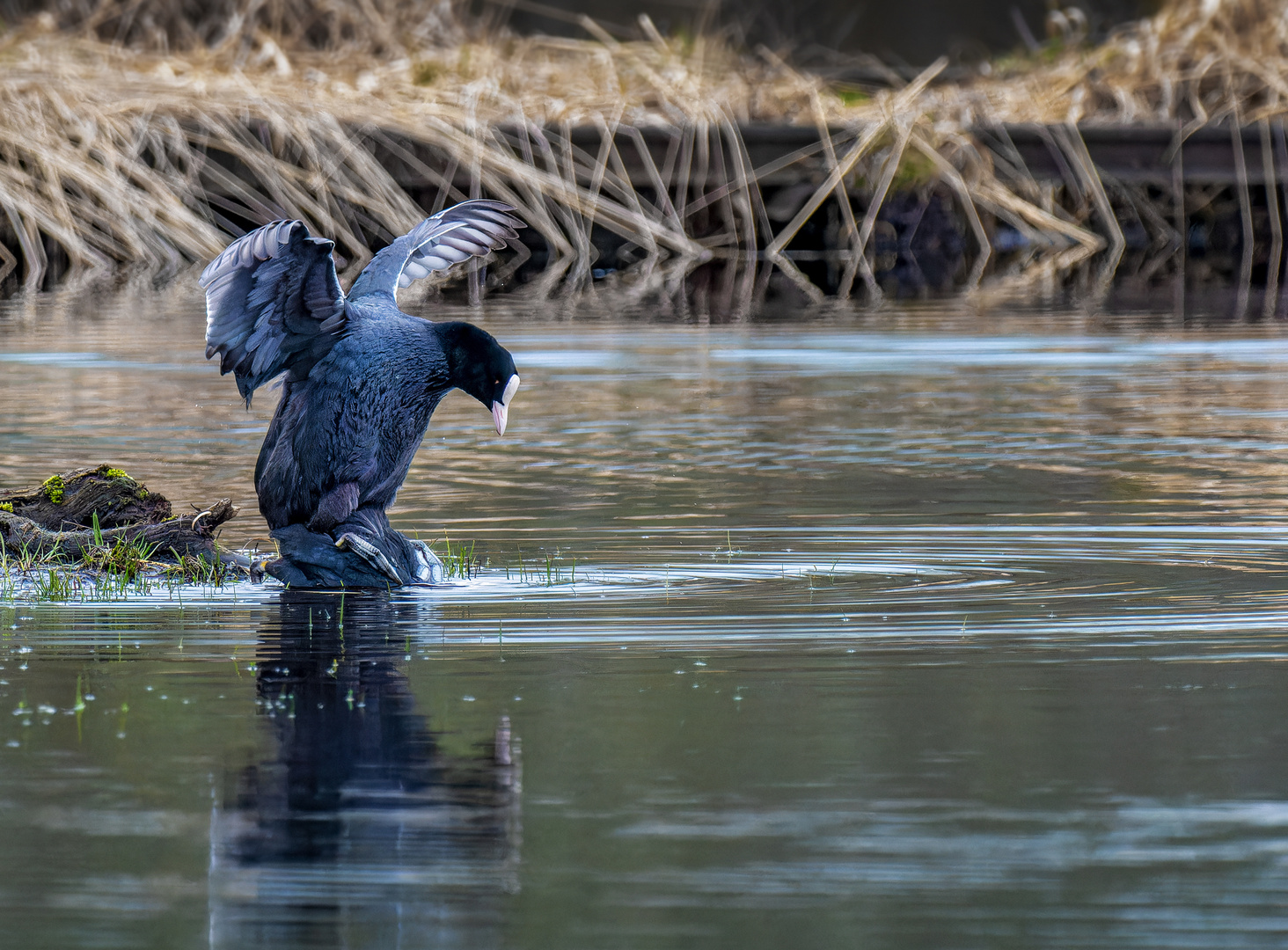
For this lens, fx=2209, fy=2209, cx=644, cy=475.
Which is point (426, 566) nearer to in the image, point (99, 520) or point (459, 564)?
point (459, 564)

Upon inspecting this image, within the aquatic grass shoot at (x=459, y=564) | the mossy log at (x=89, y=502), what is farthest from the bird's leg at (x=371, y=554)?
the mossy log at (x=89, y=502)

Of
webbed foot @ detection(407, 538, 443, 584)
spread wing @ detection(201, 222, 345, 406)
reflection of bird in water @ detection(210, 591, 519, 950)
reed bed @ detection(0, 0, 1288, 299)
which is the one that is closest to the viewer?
reflection of bird in water @ detection(210, 591, 519, 950)

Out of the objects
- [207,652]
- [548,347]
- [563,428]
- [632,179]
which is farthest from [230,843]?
[632,179]

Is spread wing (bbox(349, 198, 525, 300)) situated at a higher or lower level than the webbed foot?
higher

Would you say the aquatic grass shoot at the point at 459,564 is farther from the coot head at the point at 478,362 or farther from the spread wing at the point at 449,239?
the spread wing at the point at 449,239

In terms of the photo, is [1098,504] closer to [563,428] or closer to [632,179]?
[563,428]

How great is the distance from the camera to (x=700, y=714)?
371 cm

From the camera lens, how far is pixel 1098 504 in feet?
20.9

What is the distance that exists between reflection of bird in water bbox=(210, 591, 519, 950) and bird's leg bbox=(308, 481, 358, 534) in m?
1.16

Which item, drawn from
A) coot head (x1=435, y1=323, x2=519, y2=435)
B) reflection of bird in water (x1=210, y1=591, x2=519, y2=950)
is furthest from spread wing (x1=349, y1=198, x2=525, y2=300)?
reflection of bird in water (x1=210, y1=591, x2=519, y2=950)

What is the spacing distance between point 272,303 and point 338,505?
1.65ft

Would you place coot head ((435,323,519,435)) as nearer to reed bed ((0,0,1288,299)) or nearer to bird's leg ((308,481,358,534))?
bird's leg ((308,481,358,534))

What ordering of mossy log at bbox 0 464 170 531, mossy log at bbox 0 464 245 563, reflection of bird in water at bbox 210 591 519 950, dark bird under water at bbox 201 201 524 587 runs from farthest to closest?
mossy log at bbox 0 464 170 531 → mossy log at bbox 0 464 245 563 → dark bird under water at bbox 201 201 524 587 → reflection of bird in water at bbox 210 591 519 950

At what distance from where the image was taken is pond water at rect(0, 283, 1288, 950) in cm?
271
